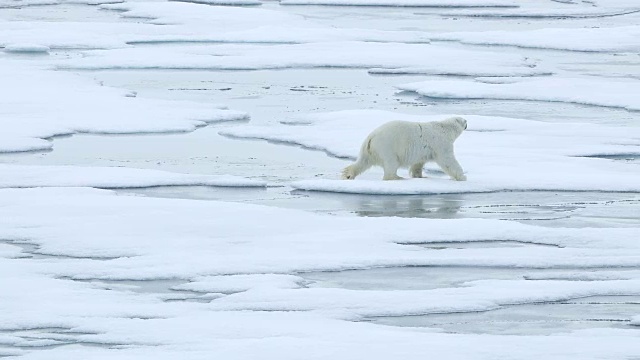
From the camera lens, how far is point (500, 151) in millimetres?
11484

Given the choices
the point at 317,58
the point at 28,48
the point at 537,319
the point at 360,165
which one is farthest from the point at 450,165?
the point at 28,48

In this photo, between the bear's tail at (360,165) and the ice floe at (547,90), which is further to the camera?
the ice floe at (547,90)

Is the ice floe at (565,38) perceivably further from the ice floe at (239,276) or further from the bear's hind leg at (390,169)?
the ice floe at (239,276)

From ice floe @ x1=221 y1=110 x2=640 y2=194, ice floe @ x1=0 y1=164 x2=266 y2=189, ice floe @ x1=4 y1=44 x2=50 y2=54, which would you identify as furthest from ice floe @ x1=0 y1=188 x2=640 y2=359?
ice floe @ x1=4 y1=44 x2=50 y2=54

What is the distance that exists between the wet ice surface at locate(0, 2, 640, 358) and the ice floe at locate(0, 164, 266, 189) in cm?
14

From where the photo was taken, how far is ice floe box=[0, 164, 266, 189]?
32.2 ft

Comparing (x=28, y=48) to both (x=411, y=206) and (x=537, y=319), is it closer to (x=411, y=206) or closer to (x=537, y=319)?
(x=411, y=206)

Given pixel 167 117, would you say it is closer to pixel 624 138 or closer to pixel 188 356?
pixel 624 138

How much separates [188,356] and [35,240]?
248cm

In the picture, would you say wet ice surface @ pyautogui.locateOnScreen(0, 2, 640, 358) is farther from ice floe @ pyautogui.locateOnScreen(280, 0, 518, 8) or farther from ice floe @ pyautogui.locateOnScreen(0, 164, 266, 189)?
ice floe @ pyautogui.locateOnScreen(280, 0, 518, 8)

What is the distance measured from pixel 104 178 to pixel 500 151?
3.37 meters

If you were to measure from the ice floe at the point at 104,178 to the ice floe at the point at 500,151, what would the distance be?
2.00ft

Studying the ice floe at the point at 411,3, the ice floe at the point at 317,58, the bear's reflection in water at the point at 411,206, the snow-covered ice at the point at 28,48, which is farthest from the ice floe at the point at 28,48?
the bear's reflection in water at the point at 411,206

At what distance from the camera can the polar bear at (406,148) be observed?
979 centimetres
